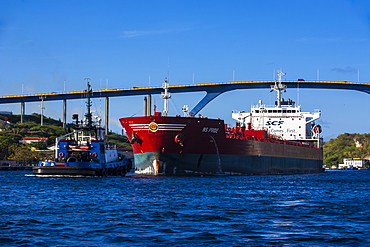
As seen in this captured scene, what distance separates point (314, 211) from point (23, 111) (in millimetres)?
112736

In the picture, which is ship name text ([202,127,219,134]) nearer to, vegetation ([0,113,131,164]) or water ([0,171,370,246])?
water ([0,171,370,246])

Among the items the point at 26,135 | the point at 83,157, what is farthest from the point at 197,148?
the point at 26,135

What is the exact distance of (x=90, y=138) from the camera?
4528 cm

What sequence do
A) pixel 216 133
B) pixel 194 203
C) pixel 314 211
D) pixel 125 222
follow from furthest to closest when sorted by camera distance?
pixel 216 133 < pixel 194 203 < pixel 314 211 < pixel 125 222

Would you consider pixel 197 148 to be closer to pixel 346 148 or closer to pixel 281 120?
pixel 281 120

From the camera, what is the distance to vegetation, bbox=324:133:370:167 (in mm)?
164250

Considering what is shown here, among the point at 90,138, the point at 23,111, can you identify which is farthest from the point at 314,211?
the point at 23,111

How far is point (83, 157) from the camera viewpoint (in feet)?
142

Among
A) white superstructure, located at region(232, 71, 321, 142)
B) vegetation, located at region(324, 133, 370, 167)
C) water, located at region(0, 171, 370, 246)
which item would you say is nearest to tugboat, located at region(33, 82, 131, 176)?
water, located at region(0, 171, 370, 246)

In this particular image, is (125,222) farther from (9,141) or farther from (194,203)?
(9,141)

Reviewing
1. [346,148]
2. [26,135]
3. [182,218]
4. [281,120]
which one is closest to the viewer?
[182,218]

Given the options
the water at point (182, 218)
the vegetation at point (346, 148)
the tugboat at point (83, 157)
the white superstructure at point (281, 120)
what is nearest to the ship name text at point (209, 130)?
the tugboat at point (83, 157)

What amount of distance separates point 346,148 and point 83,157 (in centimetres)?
14276

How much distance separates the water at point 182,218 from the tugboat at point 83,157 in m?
12.7
